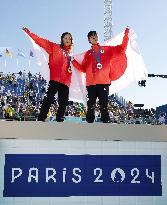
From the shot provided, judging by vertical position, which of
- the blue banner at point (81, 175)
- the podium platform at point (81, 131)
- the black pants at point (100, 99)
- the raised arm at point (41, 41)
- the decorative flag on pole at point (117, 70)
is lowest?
the blue banner at point (81, 175)

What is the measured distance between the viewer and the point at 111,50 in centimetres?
578

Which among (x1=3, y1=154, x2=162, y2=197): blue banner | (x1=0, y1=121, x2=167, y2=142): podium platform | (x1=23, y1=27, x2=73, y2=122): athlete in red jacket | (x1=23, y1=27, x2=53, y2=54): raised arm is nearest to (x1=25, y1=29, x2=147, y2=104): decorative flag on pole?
(x1=23, y1=27, x2=53, y2=54): raised arm

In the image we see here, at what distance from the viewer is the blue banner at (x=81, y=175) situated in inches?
180

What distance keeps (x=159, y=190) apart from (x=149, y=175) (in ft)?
0.66

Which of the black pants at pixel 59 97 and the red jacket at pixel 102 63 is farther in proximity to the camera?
the red jacket at pixel 102 63

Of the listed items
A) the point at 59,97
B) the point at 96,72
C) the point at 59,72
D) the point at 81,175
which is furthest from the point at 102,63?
the point at 81,175

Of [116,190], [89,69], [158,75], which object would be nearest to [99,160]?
[116,190]

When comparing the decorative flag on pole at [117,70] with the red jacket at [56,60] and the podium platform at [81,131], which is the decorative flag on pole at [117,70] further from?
the podium platform at [81,131]

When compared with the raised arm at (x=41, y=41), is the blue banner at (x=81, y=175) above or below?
below

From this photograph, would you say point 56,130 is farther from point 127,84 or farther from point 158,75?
point 158,75

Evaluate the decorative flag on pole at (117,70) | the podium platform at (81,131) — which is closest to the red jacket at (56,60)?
the decorative flag on pole at (117,70)

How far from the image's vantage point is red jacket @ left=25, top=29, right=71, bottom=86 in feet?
17.9

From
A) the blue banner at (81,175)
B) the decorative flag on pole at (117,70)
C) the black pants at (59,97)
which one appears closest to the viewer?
the blue banner at (81,175)

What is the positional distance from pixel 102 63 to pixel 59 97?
0.72 meters
